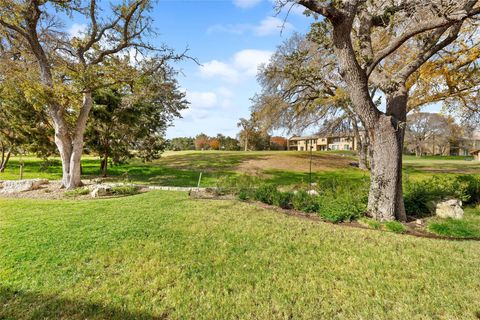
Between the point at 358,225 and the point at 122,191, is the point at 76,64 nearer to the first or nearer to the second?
the point at 122,191

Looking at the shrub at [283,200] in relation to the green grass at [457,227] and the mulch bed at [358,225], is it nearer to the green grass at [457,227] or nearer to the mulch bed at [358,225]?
the mulch bed at [358,225]

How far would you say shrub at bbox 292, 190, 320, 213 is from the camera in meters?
6.56

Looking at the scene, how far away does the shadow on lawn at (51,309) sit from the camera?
2.65 meters

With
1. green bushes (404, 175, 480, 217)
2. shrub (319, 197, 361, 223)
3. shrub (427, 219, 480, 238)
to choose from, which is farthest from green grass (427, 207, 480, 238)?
shrub (319, 197, 361, 223)

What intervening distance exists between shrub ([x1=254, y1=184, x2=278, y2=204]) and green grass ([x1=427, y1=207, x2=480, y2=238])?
369cm

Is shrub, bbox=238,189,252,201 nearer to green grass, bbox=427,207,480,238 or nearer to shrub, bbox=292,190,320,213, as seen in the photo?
shrub, bbox=292,190,320,213

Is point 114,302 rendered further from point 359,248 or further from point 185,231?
point 359,248

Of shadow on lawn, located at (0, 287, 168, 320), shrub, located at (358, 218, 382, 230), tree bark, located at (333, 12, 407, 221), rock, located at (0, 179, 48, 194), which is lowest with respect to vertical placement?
shadow on lawn, located at (0, 287, 168, 320)

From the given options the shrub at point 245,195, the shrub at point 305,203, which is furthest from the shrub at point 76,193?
the shrub at point 305,203

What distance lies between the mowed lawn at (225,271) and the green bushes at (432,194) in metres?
2.27

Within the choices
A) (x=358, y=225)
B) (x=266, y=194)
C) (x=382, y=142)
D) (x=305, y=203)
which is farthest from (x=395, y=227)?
(x=266, y=194)

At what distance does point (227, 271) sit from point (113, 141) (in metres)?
11.4

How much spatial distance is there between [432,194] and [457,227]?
1959mm

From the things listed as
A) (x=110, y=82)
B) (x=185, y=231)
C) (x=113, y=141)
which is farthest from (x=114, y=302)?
(x=113, y=141)
